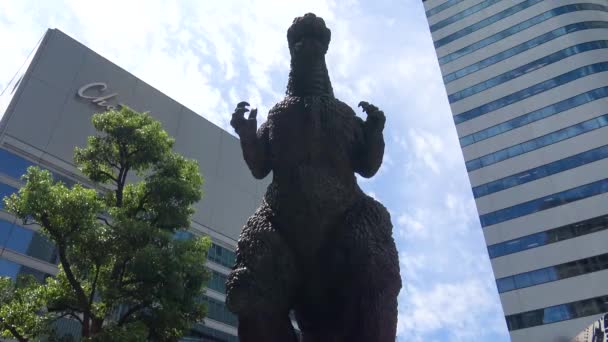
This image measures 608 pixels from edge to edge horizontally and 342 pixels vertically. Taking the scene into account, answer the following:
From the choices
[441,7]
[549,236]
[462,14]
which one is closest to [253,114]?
[549,236]

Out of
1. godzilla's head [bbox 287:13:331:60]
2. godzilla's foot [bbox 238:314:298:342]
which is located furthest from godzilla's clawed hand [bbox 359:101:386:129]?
godzilla's foot [bbox 238:314:298:342]

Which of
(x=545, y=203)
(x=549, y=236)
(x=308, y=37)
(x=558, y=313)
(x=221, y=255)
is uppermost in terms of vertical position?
(x=545, y=203)

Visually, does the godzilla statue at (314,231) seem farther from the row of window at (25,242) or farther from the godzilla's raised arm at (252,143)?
the row of window at (25,242)

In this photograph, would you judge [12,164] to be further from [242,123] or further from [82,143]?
[242,123]

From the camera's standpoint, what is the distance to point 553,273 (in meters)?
31.8

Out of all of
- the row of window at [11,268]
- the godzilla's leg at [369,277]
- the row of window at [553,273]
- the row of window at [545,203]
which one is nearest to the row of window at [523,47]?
the row of window at [545,203]

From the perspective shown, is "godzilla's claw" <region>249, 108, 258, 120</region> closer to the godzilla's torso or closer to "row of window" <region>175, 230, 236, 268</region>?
the godzilla's torso

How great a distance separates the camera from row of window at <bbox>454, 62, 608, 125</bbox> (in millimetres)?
35562

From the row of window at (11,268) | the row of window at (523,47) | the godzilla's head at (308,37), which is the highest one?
the row of window at (523,47)

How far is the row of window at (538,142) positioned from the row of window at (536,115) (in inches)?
Answer: 58.1

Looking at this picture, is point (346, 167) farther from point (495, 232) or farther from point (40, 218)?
point (495, 232)

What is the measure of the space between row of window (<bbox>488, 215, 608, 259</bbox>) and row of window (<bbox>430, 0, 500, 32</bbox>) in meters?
20.1

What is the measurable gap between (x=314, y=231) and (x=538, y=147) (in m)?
36.1

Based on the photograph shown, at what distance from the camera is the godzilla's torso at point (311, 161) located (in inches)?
126
